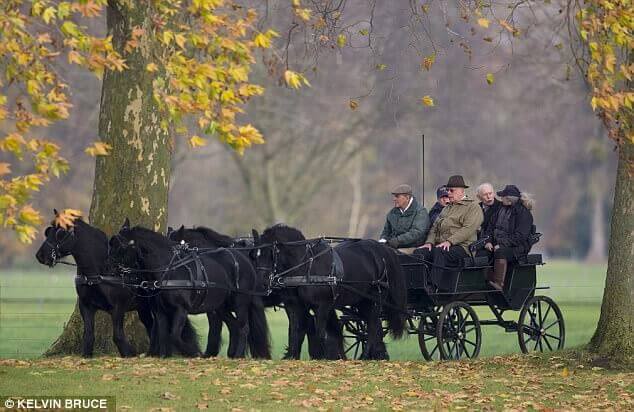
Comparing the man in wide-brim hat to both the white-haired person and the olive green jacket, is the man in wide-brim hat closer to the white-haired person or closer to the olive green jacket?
the olive green jacket

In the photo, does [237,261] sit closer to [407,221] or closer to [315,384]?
[407,221]

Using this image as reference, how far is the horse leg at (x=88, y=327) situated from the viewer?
16109 millimetres

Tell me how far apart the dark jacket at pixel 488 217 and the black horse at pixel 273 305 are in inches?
87.6

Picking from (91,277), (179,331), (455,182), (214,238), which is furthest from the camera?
(455,182)

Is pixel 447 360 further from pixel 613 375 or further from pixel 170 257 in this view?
pixel 170 257

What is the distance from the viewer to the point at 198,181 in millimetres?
70188

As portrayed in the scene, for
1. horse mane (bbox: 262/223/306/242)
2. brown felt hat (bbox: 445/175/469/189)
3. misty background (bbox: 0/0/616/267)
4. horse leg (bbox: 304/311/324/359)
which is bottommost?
horse leg (bbox: 304/311/324/359)

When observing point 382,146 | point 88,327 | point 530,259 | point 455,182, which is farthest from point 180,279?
point 382,146

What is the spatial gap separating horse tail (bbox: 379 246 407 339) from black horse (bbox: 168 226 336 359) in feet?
2.22

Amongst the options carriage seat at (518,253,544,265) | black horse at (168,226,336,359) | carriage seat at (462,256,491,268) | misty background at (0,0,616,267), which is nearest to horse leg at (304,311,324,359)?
black horse at (168,226,336,359)

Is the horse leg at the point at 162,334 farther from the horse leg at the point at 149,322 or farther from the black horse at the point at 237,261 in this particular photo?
the black horse at the point at 237,261

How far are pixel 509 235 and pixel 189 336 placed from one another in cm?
420

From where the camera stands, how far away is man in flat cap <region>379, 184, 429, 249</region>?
18266 millimetres

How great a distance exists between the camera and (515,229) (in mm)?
17812
